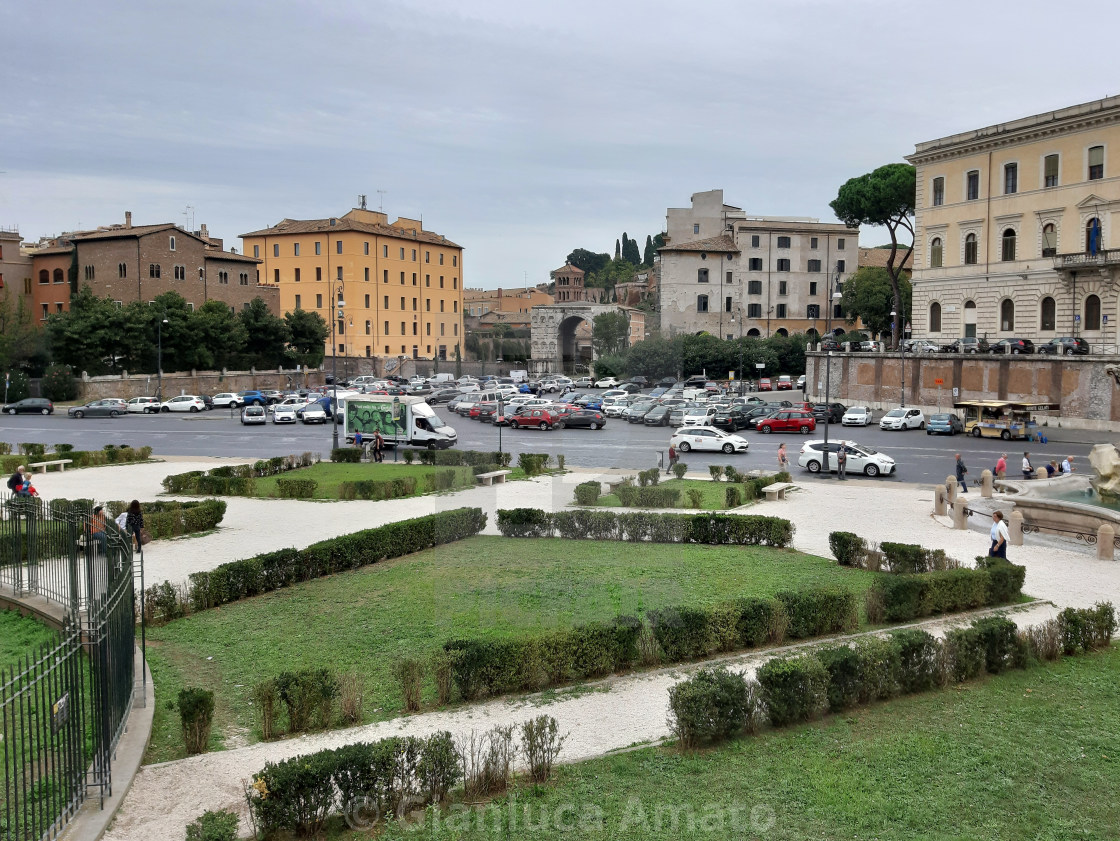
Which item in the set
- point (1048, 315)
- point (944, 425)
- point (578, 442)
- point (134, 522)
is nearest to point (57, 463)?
point (134, 522)

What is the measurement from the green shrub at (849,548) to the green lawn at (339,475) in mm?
11547

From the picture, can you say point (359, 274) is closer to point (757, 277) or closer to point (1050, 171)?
point (757, 277)

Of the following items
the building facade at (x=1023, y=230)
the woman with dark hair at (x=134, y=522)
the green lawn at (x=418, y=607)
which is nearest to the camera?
the green lawn at (x=418, y=607)

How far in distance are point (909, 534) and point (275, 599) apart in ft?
39.5

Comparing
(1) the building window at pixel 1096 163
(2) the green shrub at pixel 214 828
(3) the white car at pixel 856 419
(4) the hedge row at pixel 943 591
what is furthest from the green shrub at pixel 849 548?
(1) the building window at pixel 1096 163

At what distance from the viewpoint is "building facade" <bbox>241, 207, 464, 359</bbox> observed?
7775cm

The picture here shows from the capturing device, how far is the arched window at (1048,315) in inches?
1766

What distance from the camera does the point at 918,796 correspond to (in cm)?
685

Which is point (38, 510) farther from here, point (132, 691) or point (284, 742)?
point (284, 742)

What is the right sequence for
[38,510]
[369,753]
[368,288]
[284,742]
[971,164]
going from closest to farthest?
[369,753], [284,742], [38,510], [971,164], [368,288]

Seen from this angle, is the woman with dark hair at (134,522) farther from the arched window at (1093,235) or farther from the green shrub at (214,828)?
the arched window at (1093,235)

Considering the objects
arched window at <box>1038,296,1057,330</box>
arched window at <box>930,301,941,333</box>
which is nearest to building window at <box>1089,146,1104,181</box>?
arched window at <box>1038,296,1057,330</box>

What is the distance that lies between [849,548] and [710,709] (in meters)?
8.16

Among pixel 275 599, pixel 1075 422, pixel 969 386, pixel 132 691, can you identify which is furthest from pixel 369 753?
pixel 969 386
